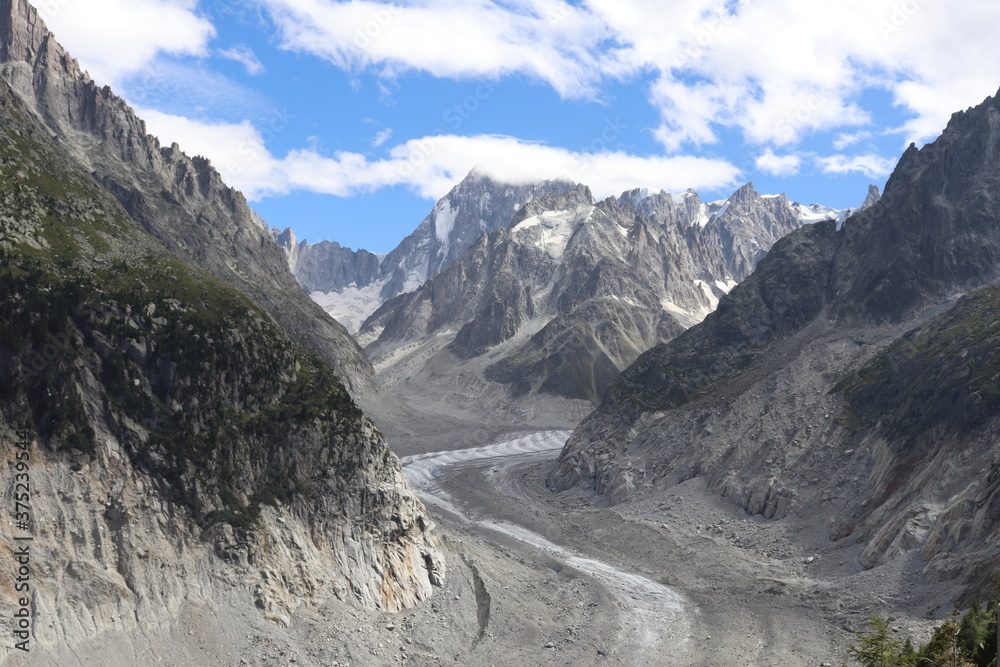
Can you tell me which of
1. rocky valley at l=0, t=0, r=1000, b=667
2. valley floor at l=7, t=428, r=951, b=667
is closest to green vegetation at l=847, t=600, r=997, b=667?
rocky valley at l=0, t=0, r=1000, b=667

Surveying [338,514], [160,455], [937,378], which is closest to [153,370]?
[160,455]

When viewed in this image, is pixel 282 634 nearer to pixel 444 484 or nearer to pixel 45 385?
pixel 45 385

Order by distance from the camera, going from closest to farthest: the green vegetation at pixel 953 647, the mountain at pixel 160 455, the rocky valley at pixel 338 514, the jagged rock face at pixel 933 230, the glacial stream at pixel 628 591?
the green vegetation at pixel 953 647, the mountain at pixel 160 455, the rocky valley at pixel 338 514, the glacial stream at pixel 628 591, the jagged rock face at pixel 933 230

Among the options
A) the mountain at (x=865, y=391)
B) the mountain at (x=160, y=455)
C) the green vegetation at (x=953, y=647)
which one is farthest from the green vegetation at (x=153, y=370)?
the mountain at (x=865, y=391)

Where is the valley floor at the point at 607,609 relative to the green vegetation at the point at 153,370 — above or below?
below

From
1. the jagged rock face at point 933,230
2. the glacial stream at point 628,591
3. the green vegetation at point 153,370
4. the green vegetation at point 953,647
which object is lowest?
the glacial stream at point 628,591

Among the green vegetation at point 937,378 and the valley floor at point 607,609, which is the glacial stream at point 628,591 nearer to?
the valley floor at point 607,609
